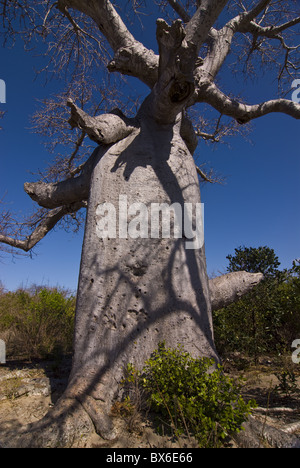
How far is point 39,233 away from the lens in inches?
159

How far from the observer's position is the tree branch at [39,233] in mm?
3926

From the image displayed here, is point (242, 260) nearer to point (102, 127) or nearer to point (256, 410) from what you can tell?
point (256, 410)

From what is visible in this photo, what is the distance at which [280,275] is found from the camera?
5141 mm

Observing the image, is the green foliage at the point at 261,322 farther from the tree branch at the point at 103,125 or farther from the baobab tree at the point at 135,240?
the tree branch at the point at 103,125

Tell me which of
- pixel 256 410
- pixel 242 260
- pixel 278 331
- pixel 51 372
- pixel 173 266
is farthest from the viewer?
pixel 242 260

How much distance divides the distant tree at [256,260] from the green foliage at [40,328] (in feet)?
11.7

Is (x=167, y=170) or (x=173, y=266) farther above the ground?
(x=167, y=170)

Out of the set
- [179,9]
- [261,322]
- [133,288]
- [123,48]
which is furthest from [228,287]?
[179,9]

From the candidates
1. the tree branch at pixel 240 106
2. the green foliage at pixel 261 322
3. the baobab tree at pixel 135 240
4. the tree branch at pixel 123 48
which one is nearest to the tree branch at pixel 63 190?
the baobab tree at pixel 135 240

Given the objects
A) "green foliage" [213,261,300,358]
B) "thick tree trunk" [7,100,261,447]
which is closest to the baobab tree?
"thick tree trunk" [7,100,261,447]
